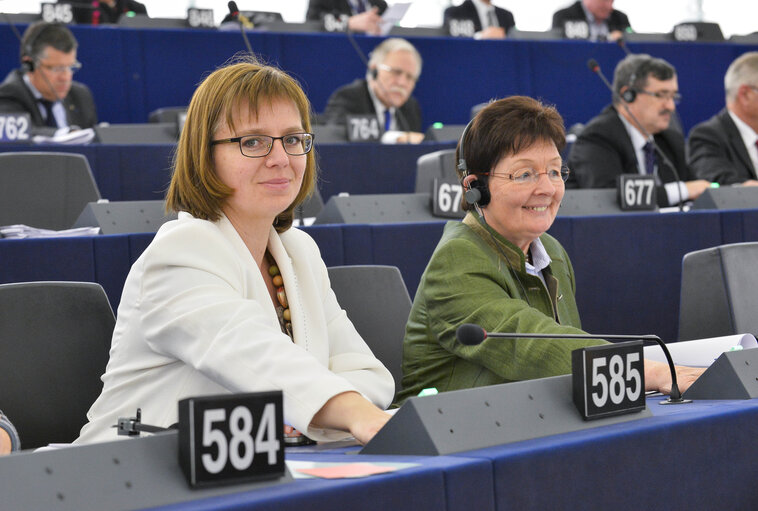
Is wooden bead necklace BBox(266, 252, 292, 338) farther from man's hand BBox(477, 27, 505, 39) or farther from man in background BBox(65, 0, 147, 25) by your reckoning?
man's hand BBox(477, 27, 505, 39)

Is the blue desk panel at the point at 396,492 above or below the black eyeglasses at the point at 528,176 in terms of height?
below

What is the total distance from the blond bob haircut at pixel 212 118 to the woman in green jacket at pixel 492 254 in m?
0.50

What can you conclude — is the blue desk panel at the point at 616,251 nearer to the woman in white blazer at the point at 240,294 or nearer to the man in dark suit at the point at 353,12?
the woman in white blazer at the point at 240,294

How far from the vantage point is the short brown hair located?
2.01m

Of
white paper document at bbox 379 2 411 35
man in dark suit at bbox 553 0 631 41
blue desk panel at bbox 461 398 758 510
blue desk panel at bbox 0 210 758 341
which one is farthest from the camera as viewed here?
man in dark suit at bbox 553 0 631 41

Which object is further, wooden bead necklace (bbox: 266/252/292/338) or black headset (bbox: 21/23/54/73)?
black headset (bbox: 21/23/54/73)

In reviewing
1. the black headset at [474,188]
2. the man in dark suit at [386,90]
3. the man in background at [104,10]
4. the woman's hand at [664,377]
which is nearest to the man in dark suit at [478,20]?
the man in dark suit at [386,90]

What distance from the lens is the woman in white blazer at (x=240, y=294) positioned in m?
1.35

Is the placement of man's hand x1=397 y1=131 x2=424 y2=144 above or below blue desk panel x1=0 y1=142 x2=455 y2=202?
above

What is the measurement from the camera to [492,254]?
6.50 ft

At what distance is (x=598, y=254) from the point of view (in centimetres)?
322

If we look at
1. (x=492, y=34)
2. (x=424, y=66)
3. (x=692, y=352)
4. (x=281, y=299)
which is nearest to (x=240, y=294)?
(x=281, y=299)

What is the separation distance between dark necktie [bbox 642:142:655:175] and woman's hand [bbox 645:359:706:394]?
2.65 m

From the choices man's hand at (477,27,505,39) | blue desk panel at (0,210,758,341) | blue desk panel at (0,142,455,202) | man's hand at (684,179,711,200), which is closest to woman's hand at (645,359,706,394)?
blue desk panel at (0,210,758,341)
